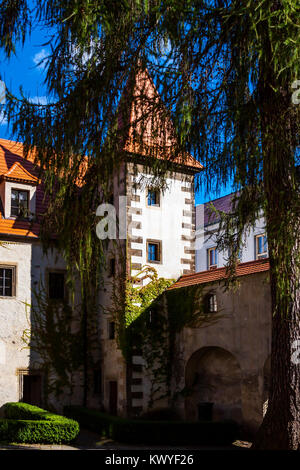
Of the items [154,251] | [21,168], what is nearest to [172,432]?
[154,251]

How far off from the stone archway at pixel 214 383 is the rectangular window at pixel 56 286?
4.40m

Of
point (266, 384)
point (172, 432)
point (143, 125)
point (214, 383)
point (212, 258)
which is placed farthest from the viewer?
point (212, 258)

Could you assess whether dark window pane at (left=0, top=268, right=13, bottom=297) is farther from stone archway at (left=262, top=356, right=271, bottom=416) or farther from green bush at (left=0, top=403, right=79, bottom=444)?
stone archway at (left=262, top=356, right=271, bottom=416)

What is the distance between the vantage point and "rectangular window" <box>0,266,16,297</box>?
1622 cm

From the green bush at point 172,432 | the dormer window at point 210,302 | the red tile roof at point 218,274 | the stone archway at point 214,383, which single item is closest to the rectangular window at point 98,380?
the stone archway at point 214,383

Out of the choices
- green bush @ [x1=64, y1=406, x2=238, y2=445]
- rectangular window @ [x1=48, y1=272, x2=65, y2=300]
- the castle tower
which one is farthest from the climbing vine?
green bush @ [x1=64, y1=406, x2=238, y2=445]

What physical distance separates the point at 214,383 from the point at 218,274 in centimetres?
288

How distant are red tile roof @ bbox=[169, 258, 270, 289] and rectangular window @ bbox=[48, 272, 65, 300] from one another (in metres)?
3.31

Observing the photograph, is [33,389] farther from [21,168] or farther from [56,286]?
[21,168]

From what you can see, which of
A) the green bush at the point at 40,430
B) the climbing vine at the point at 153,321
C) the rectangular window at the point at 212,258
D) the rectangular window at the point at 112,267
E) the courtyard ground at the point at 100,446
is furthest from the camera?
the rectangular window at the point at 212,258

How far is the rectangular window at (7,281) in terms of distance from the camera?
1622cm

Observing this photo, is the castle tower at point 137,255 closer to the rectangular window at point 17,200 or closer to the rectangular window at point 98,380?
the rectangular window at point 98,380

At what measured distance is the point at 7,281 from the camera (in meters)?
16.3
